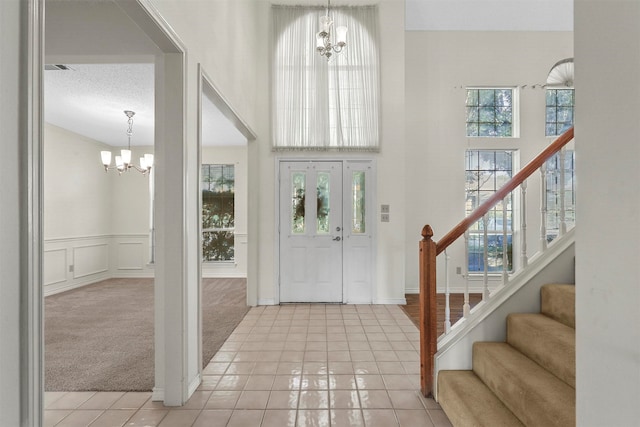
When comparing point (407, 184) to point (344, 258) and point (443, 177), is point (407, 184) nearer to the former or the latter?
point (443, 177)

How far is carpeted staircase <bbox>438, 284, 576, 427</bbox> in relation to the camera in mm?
1594

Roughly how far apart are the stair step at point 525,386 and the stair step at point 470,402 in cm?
4

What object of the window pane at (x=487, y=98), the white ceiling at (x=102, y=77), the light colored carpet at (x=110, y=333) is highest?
the window pane at (x=487, y=98)

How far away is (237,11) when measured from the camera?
3.93 m

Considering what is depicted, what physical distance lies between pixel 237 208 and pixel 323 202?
2980 millimetres

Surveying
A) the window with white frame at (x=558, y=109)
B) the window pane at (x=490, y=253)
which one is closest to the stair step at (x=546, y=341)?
the window pane at (x=490, y=253)

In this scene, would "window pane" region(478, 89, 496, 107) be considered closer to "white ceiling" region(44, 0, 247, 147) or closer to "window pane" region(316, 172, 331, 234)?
"window pane" region(316, 172, 331, 234)

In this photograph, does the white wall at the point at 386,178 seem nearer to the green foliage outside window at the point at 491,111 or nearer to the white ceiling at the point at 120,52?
the white ceiling at the point at 120,52

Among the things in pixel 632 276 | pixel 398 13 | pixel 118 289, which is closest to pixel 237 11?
pixel 398 13

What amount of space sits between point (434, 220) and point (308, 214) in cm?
209

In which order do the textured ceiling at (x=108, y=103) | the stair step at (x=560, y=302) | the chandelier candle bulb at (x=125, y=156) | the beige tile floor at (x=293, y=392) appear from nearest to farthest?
the stair step at (x=560, y=302) → the beige tile floor at (x=293, y=392) → the textured ceiling at (x=108, y=103) → the chandelier candle bulb at (x=125, y=156)

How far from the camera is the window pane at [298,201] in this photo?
5.14 meters

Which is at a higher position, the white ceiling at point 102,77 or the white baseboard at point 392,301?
the white ceiling at point 102,77

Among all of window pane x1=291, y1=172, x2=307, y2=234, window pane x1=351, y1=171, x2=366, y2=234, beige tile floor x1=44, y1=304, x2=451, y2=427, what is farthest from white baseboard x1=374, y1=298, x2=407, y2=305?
window pane x1=291, y1=172, x2=307, y2=234
